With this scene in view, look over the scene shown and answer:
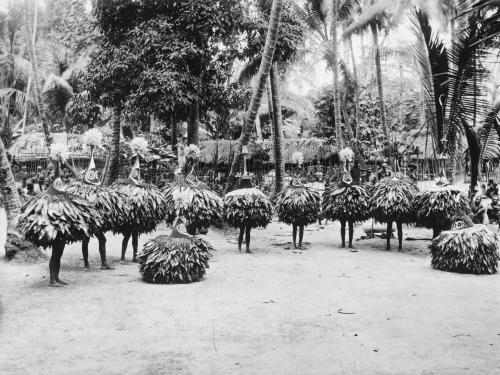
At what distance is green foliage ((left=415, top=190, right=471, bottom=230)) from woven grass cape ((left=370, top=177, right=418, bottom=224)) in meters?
0.28

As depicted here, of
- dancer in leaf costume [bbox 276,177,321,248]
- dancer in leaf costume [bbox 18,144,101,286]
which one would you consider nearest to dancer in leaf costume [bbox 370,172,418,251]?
dancer in leaf costume [bbox 276,177,321,248]

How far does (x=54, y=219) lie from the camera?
632 cm

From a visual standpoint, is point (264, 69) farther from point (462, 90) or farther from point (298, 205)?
point (462, 90)

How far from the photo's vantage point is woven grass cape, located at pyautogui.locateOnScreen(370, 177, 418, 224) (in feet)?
32.7

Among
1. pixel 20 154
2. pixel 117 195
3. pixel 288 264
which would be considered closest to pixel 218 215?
pixel 288 264

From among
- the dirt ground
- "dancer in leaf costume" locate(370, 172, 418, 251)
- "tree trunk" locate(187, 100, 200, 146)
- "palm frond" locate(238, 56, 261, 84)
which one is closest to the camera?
the dirt ground

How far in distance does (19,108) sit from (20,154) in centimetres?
603

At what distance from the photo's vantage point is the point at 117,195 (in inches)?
310

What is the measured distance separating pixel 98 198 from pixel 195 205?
6.85 ft

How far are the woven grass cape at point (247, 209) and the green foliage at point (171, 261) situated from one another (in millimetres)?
2571

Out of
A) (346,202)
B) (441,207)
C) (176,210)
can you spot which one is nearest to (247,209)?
(176,210)

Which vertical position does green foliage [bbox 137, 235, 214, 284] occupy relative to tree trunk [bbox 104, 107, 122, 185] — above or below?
below

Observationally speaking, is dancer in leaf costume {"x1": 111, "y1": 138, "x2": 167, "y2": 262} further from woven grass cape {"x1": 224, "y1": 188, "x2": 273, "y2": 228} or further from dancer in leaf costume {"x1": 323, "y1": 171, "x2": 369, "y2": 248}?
dancer in leaf costume {"x1": 323, "y1": 171, "x2": 369, "y2": 248}

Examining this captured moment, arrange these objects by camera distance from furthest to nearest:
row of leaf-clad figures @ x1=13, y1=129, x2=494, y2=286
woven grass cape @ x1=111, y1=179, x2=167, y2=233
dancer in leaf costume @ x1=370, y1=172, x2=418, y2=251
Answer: dancer in leaf costume @ x1=370, y1=172, x2=418, y2=251 < woven grass cape @ x1=111, y1=179, x2=167, y2=233 < row of leaf-clad figures @ x1=13, y1=129, x2=494, y2=286
